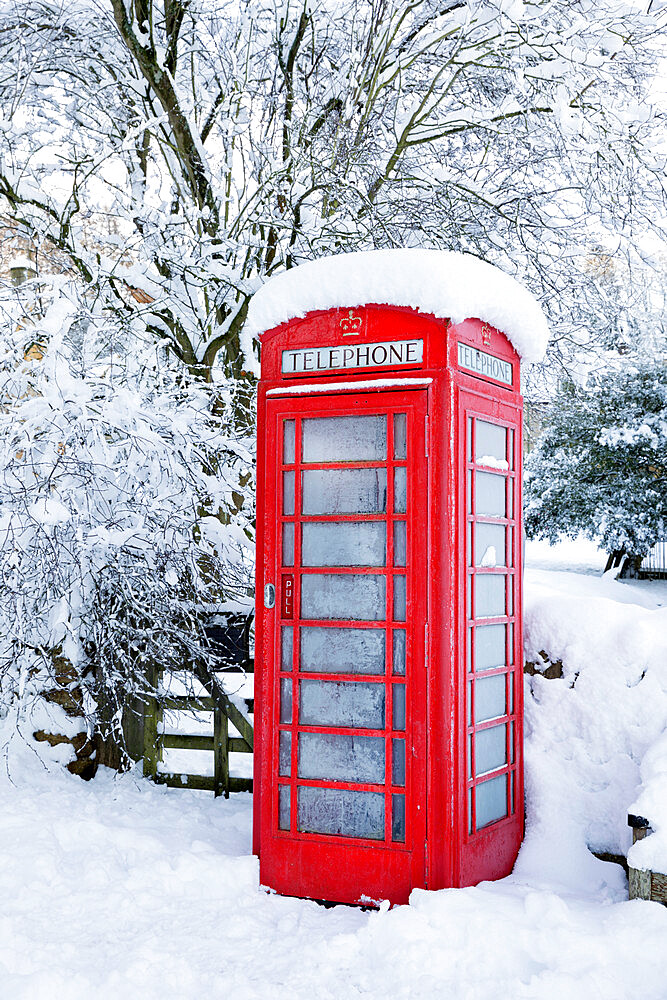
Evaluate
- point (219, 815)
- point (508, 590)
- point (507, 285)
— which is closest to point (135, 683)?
point (219, 815)

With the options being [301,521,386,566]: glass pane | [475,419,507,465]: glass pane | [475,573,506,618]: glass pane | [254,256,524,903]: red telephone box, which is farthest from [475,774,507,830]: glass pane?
[475,419,507,465]: glass pane

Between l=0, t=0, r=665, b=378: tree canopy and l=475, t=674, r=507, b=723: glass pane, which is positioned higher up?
l=0, t=0, r=665, b=378: tree canopy

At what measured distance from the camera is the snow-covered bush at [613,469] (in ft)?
63.9

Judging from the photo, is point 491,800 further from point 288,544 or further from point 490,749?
point 288,544

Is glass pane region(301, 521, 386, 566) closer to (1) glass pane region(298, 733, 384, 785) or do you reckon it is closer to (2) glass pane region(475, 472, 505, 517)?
(2) glass pane region(475, 472, 505, 517)

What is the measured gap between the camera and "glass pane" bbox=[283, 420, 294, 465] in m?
4.41

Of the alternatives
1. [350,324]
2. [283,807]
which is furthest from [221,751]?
[350,324]

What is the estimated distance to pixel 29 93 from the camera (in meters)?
7.82

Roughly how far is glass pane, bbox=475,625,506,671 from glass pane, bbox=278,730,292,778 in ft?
3.07

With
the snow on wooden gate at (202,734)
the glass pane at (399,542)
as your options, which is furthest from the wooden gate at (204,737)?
the glass pane at (399,542)

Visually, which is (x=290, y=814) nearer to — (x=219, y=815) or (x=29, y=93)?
(x=219, y=815)

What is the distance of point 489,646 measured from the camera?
443 cm

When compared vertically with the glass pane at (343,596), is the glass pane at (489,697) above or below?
below

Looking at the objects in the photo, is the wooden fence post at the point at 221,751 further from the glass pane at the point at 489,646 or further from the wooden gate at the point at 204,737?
the glass pane at the point at 489,646
